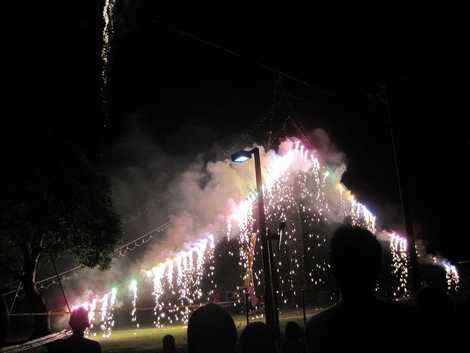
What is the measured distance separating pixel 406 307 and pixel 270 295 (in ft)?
27.2

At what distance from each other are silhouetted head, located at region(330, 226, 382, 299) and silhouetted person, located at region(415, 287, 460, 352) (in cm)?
33

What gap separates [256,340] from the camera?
9.83 feet

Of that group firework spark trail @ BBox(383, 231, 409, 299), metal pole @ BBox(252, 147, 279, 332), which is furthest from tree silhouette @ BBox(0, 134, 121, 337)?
firework spark trail @ BBox(383, 231, 409, 299)

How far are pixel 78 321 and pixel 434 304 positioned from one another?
401cm

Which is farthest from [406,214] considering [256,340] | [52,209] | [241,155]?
[52,209]

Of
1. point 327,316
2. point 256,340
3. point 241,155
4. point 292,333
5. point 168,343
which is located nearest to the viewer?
point 327,316

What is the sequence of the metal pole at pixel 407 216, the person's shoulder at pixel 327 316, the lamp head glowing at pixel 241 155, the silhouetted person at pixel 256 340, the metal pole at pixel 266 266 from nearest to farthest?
the person's shoulder at pixel 327 316 → the silhouetted person at pixel 256 340 → the metal pole at pixel 407 216 → the metal pole at pixel 266 266 → the lamp head glowing at pixel 241 155

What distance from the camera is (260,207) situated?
10773 mm

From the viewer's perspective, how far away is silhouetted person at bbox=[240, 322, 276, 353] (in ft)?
9.81

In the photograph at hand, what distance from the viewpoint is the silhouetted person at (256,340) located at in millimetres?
2990

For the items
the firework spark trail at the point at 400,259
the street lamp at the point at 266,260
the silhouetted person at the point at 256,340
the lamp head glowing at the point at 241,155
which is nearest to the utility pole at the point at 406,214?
the street lamp at the point at 266,260

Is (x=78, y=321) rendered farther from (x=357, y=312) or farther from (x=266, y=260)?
(x=266, y=260)

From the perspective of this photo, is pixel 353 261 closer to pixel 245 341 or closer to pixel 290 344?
pixel 245 341

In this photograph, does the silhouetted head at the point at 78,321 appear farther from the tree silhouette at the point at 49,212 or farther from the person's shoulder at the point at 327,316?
the tree silhouette at the point at 49,212
